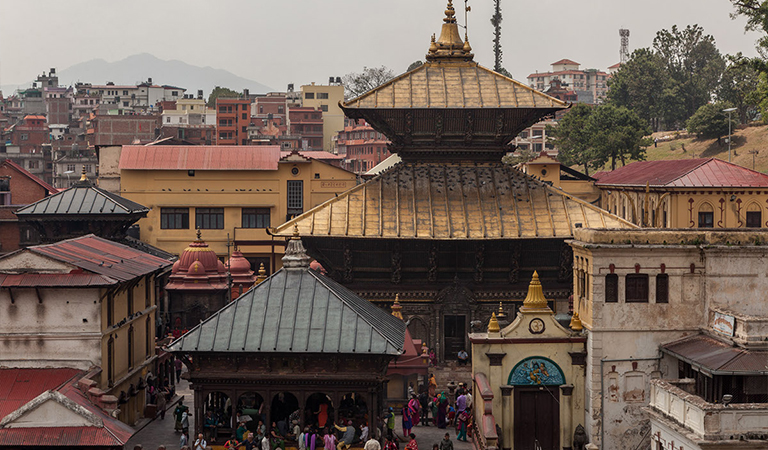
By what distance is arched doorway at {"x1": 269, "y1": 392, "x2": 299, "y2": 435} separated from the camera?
3177 cm

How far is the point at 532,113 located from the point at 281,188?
32.7 metres

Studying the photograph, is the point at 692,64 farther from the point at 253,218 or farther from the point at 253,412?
the point at 253,412

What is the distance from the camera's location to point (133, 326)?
3750 centimetres

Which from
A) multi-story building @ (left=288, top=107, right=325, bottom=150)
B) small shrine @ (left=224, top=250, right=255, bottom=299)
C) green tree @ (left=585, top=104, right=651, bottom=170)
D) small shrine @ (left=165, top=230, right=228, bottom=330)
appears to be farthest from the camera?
multi-story building @ (left=288, top=107, right=325, bottom=150)

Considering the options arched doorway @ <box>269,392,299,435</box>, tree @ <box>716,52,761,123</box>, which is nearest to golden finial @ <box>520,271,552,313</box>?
arched doorway @ <box>269,392,299,435</box>

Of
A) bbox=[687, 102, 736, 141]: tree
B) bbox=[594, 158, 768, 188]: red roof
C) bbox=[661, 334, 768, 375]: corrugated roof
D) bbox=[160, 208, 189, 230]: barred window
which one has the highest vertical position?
bbox=[687, 102, 736, 141]: tree

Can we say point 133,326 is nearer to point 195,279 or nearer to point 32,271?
point 32,271

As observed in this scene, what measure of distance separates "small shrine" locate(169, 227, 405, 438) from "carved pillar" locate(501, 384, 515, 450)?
4938mm

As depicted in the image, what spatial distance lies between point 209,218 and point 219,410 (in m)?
41.2

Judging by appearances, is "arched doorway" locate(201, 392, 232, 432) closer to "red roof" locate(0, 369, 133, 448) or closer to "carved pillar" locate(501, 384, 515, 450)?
"red roof" locate(0, 369, 133, 448)

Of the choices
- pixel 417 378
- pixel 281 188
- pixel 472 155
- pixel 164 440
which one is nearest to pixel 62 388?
pixel 164 440

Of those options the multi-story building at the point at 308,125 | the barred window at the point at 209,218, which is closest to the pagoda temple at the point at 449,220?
the barred window at the point at 209,218

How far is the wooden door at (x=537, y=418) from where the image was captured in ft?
111

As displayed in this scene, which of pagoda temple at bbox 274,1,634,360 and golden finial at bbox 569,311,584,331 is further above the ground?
pagoda temple at bbox 274,1,634,360
